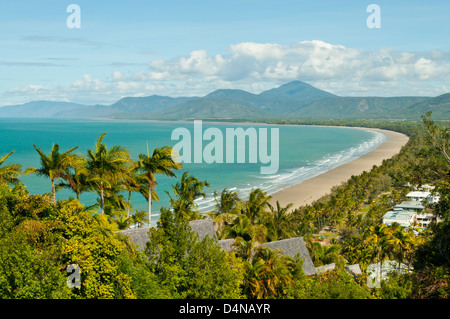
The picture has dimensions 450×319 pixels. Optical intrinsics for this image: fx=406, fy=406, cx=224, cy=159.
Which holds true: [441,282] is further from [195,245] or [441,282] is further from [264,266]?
[195,245]

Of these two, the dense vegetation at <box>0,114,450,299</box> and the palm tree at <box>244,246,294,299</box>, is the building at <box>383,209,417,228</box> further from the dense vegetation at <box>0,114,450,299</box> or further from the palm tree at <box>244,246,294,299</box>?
the palm tree at <box>244,246,294,299</box>

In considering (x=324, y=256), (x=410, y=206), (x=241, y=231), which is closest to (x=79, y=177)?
(x=241, y=231)

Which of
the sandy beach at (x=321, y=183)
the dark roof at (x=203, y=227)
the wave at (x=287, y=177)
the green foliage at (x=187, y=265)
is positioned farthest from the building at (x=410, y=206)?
the green foliage at (x=187, y=265)

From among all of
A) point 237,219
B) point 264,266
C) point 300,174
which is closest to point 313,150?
point 300,174

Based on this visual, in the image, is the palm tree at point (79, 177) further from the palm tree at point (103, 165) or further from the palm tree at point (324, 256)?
the palm tree at point (324, 256)

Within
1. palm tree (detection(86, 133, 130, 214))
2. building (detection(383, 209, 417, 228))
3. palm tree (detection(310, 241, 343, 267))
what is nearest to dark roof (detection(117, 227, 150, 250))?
palm tree (detection(86, 133, 130, 214))
